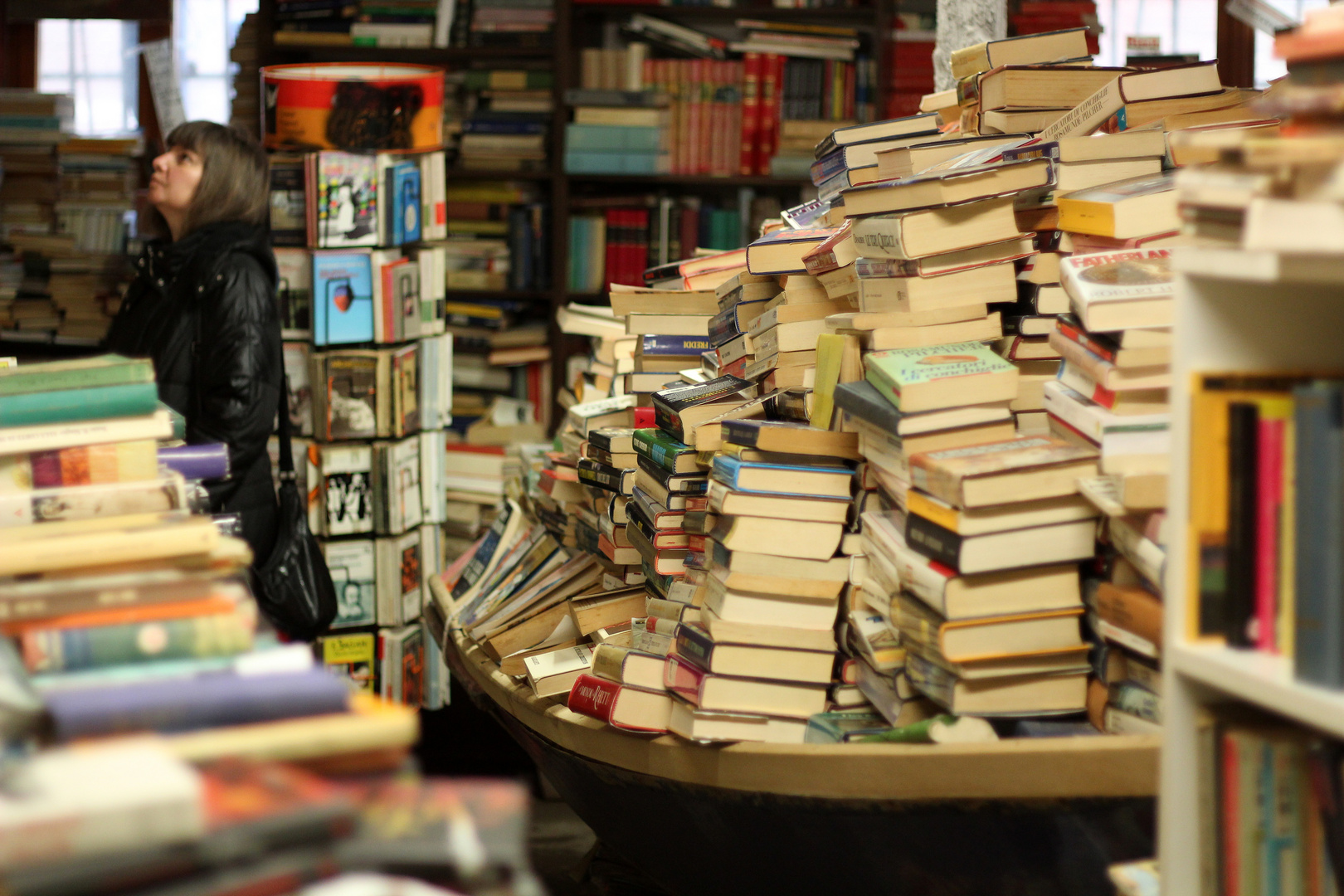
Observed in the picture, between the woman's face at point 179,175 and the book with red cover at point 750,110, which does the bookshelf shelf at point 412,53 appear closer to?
the book with red cover at point 750,110

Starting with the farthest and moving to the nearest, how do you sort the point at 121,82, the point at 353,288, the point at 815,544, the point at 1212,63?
the point at 121,82 → the point at 353,288 → the point at 1212,63 → the point at 815,544

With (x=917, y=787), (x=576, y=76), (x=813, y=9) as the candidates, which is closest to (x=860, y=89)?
(x=813, y=9)

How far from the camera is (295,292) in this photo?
3.49 meters

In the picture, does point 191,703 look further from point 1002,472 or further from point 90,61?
point 90,61

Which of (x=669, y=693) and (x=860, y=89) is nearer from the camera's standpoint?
(x=669, y=693)

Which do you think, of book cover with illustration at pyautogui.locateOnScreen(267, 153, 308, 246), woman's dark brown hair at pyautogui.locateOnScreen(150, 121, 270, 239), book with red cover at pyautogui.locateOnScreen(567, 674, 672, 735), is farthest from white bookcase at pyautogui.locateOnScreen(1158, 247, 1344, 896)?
book cover with illustration at pyautogui.locateOnScreen(267, 153, 308, 246)

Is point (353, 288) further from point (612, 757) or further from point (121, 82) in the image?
point (121, 82)

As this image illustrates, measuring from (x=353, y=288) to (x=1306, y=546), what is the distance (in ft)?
9.21

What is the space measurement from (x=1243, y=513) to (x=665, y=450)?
1.39 m

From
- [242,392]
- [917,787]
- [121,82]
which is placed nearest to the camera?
[917,787]

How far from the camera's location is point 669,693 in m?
2.05

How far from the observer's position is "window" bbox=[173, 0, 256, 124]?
19.7 ft

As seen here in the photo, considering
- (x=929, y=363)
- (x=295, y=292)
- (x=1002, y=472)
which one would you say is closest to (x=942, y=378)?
(x=929, y=363)

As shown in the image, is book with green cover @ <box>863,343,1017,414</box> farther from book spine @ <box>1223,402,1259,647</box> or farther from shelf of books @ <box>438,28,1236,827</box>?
book spine @ <box>1223,402,1259,647</box>
